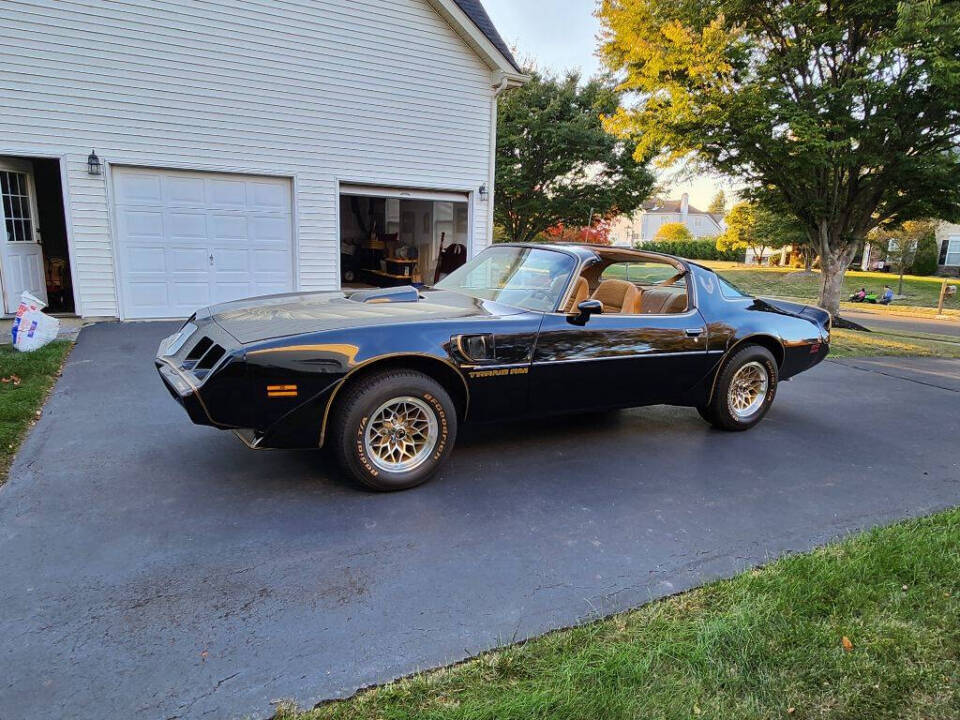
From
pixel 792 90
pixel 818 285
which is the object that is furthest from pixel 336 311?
pixel 818 285

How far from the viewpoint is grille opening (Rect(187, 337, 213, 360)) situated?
3.62 m

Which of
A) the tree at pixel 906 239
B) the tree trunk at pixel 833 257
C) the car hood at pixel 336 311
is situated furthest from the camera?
the tree at pixel 906 239

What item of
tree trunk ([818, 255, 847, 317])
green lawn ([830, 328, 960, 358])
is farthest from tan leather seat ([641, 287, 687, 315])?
tree trunk ([818, 255, 847, 317])

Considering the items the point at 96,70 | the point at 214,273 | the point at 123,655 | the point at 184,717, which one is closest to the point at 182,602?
the point at 123,655

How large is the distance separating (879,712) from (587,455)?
2.55 metres

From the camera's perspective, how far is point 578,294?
4.50m

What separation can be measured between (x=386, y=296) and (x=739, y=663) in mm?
3131

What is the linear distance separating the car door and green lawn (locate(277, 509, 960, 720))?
65.7 inches

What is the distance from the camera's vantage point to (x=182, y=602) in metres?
2.60

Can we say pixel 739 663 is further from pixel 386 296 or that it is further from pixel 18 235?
pixel 18 235

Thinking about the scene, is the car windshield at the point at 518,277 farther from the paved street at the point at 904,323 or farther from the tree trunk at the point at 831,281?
the paved street at the point at 904,323

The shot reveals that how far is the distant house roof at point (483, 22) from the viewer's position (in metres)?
10.9

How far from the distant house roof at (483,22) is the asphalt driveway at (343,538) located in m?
8.44

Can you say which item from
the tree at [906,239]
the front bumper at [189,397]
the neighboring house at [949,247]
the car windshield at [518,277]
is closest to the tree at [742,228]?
the tree at [906,239]
